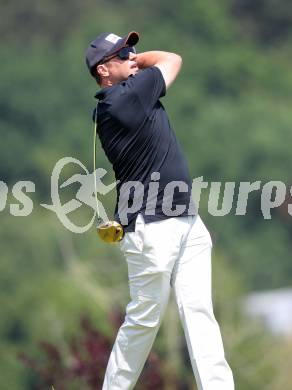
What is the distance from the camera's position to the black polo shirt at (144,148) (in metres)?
8.12

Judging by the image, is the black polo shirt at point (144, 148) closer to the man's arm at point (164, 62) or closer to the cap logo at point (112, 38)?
the man's arm at point (164, 62)

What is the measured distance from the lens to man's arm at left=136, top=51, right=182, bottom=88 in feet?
27.3

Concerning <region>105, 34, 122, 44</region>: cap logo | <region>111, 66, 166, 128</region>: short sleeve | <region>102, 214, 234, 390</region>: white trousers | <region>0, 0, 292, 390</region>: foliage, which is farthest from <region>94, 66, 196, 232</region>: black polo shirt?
<region>0, 0, 292, 390</region>: foliage

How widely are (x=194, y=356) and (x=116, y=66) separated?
1.82 m

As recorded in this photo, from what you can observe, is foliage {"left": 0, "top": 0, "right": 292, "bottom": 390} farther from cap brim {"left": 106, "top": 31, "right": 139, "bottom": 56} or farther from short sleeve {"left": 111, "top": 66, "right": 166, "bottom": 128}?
short sleeve {"left": 111, "top": 66, "right": 166, "bottom": 128}

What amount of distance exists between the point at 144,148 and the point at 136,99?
304mm

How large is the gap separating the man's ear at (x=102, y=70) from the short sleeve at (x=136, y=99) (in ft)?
0.72

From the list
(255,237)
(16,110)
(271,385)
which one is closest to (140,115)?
(271,385)

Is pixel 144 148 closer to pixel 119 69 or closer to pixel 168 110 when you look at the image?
pixel 119 69

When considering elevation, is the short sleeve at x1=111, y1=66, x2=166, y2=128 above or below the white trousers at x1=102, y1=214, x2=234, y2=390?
above

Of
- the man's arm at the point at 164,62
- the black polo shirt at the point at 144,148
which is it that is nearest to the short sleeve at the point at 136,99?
the black polo shirt at the point at 144,148

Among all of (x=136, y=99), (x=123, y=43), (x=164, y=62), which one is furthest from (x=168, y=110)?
(x=136, y=99)

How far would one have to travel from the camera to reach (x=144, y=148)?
8203 mm

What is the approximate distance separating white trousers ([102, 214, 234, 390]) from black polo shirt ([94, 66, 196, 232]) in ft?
0.36
